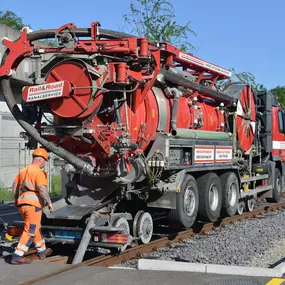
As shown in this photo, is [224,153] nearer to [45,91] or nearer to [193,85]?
[193,85]

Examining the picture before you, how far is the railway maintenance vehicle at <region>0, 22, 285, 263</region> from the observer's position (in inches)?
297

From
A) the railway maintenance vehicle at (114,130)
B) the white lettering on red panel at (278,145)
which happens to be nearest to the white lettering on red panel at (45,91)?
the railway maintenance vehicle at (114,130)

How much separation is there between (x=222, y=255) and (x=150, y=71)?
344 cm

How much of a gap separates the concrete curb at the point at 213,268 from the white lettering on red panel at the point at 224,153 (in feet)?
15.0

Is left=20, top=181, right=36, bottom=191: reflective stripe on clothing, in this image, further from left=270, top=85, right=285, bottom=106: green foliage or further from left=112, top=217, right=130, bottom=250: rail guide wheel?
left=270, top=85, right=285, bottom=106: green foliage

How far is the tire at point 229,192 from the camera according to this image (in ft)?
36.9

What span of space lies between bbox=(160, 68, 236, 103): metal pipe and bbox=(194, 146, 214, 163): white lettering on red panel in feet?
4.29

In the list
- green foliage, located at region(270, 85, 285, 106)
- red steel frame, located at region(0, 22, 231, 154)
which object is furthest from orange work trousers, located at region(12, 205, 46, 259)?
green foliage, located at region(270, 85, 285, 106)

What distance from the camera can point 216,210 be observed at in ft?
35.3

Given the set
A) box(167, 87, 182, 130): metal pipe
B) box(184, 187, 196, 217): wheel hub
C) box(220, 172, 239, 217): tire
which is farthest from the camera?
box(220, 172, 239, 217): tire

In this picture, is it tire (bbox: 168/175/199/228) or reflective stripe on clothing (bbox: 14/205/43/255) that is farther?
tire (bbox: 168/175/199/228)

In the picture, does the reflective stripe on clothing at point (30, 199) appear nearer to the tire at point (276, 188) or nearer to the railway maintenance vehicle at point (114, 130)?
the railway maintenance vehicle at point (114, 130)

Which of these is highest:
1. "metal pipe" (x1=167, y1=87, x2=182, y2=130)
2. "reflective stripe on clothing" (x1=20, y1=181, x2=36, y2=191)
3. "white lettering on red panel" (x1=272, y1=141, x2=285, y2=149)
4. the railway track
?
"metal pipe" (x1=167, y1=87, x2=182, y2=130)

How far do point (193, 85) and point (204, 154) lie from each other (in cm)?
149
